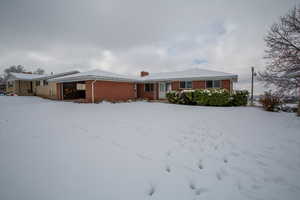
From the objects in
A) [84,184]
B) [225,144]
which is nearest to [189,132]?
[225,144]

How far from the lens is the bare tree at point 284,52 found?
19.8 feet

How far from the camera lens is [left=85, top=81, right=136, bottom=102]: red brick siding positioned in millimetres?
13161

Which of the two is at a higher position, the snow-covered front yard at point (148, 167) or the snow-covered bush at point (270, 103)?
the snow-covered bush at point (270, 103)

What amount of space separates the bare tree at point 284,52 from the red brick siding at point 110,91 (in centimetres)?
1287

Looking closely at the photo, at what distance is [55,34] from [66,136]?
34.5 feet

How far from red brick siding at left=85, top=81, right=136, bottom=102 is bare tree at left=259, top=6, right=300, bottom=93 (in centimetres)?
1287

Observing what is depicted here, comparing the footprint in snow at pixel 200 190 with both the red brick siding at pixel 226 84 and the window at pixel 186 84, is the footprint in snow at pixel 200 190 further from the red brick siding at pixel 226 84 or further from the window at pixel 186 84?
the window at pixel 186 84

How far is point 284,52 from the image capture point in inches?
247

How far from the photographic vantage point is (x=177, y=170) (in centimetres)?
224

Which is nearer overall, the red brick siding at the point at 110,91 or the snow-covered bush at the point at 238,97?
the snow-covered bush at the point at 238,97

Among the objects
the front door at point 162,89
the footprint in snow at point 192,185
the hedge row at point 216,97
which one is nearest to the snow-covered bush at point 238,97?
the hedge row at point 216,97

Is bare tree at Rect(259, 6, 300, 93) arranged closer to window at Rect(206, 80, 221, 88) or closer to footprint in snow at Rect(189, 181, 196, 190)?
footprint in snow at Rect(189, 181, 196, 190)

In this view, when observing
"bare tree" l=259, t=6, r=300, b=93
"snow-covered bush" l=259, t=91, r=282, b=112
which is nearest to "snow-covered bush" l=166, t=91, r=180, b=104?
"snow-covered bush" l=259, t=91, r=282, b=112

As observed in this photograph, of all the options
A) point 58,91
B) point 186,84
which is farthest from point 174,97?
point 58,91
